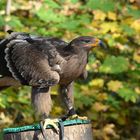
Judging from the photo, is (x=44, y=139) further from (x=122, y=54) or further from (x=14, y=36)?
(x=122, y=54)

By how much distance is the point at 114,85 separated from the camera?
870cm

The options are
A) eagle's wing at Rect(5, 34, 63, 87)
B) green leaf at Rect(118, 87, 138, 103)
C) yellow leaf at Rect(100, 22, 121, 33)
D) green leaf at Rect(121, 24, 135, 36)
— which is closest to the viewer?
eagle's wing at Rect(5, 34, 63, 87)

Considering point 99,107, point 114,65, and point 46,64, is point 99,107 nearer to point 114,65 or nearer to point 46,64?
point 114,65

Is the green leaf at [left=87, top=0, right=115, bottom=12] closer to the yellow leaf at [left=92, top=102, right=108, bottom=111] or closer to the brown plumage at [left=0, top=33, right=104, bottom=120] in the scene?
the yellow leaf at [left=92, top=102, right=108, bottom=111]

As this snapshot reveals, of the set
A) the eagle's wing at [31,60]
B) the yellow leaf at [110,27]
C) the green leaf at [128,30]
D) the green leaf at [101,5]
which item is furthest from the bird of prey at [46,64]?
the yellow leaf at [110,27]

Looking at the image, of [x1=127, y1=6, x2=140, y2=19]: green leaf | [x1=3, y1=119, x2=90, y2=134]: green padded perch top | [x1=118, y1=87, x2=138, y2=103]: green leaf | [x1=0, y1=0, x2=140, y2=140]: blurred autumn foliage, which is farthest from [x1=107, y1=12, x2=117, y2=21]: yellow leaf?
[x1=3, y1=119, x2=90, y2=134]: green padded perch top

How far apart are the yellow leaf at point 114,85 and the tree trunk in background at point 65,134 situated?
149 inches

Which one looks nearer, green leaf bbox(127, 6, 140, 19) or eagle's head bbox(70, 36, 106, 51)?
eagle's head bbox(70, 36, 106, 51)

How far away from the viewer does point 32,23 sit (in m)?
8.29

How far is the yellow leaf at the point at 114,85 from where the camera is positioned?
859 centimetres

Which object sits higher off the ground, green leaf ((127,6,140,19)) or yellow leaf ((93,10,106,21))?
green leaf ((127,6,140,19))

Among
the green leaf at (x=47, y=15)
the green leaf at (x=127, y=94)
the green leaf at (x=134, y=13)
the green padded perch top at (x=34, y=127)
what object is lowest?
the green leaf at (x=127, y=94)

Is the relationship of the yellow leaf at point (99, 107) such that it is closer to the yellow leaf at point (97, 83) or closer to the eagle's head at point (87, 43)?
the yellow leaf at point (97, 83)

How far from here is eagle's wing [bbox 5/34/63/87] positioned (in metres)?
5.13
